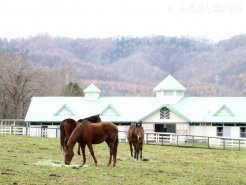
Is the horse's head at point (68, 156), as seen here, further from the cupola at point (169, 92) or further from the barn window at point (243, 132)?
the cupola at point (169, 92)

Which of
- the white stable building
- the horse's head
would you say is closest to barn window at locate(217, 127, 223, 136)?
the white stable building

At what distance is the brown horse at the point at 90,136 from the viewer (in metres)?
19.5

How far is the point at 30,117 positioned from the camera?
56406 mm

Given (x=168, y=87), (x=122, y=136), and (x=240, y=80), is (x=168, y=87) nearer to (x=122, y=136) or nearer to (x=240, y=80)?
(x=122, y=136)

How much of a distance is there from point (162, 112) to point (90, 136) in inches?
1397

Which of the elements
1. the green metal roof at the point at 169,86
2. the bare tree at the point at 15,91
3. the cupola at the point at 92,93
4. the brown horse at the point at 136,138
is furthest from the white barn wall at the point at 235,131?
the brown horse at the point at 136,138

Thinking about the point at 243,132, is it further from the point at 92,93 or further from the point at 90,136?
the point at 90,136

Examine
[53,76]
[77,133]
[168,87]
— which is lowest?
[77,133]

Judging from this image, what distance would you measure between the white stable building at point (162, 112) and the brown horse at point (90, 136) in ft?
111

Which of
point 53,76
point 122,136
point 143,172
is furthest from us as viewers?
point 53,76

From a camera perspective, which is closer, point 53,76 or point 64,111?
point 64,111

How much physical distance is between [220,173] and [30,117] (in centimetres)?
3752

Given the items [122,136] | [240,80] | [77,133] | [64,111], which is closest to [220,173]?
[77,133]

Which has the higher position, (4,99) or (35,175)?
(4,99)
